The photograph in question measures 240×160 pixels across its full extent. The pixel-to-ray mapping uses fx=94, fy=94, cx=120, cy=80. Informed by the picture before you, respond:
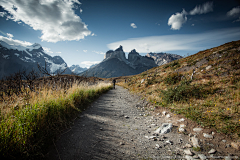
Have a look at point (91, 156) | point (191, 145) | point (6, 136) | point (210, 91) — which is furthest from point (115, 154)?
point (210, 91)

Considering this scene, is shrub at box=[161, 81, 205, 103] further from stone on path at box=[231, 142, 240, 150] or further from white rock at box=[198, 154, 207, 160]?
white rock at box=[198, 154, 207, 160]

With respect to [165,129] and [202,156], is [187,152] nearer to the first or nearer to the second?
[202,156]

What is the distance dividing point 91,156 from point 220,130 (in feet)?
14.3

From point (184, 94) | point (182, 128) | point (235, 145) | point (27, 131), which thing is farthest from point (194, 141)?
point (27, 131)

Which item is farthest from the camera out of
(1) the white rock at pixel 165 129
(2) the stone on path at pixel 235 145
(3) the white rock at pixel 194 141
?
(1) the white rock at pixel 165 129

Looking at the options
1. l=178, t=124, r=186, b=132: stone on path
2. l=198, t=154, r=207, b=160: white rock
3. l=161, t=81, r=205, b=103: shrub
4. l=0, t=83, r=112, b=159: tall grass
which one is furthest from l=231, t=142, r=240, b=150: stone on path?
l=0, t=83, r=112, b=159: tall grass

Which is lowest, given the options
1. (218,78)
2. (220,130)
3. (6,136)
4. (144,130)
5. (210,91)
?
(144,130)

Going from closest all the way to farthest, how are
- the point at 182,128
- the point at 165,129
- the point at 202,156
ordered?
the point at 202,156, the point at 182,128, the point at 165,129

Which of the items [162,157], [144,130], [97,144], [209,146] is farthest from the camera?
[144,130]

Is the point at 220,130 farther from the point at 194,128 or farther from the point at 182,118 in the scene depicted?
the point at 182,118

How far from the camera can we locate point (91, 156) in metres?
2.69

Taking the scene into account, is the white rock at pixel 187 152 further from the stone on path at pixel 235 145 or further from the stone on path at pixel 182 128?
the stone on path at pixel 235 145

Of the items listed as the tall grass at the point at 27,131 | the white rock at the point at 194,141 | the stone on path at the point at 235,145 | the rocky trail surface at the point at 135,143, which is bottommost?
the rocky trail surface at the point at 135,143

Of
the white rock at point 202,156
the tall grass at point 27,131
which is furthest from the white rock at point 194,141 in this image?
the tall grass at point 27,131
